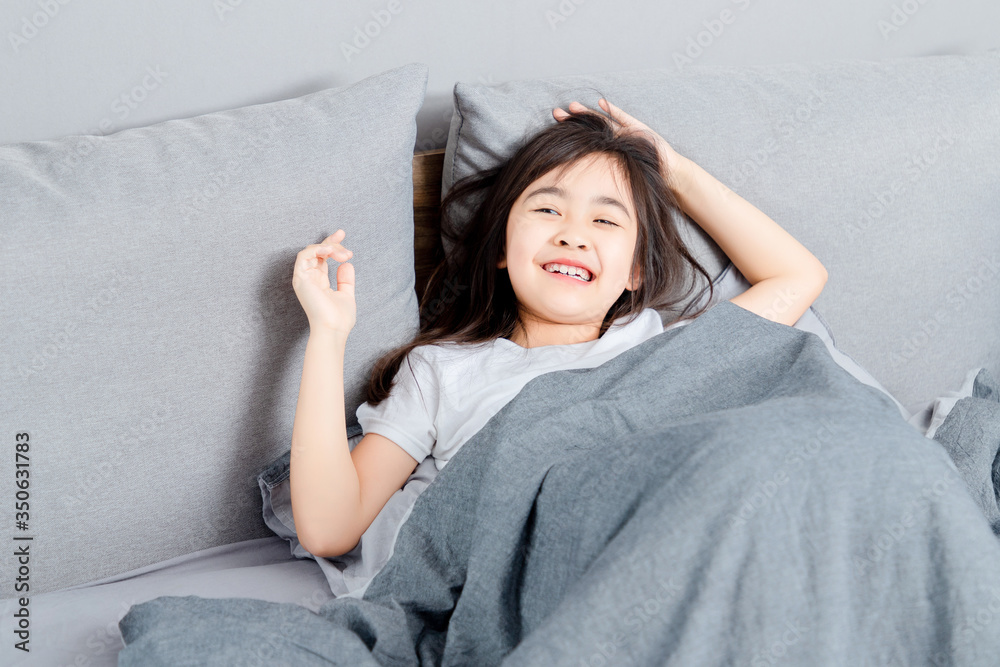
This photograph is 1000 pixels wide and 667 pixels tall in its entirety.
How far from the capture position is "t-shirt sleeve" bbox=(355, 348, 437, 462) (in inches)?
40.8

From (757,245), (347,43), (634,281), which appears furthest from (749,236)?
(347,43)

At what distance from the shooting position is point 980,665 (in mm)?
637

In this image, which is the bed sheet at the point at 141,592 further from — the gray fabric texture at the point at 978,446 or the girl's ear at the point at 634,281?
the gray fabric texture at the point at 978,446

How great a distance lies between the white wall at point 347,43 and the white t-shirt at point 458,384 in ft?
1.32

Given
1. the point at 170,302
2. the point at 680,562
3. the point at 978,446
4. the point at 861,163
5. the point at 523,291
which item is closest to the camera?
the point at 680,562

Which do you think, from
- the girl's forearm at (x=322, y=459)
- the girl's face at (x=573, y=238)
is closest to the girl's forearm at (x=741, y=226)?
the girl's face at (x=573, y=238)

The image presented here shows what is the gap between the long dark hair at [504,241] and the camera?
111 cm

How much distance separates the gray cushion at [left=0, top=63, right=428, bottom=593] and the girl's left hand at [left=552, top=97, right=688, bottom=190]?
10.3 inches

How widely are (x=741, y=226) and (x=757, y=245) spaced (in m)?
0.04

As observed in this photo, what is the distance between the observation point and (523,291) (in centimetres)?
112

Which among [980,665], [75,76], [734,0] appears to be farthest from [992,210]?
[75,76]

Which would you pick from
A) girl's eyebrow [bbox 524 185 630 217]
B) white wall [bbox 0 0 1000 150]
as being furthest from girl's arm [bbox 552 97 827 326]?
white wall [bbox 0 0 1000 150]

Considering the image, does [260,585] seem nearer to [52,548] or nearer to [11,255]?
[52,548]

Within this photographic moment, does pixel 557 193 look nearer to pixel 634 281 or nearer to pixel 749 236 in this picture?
pixel 634 281
